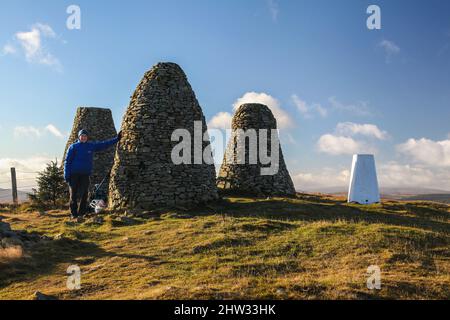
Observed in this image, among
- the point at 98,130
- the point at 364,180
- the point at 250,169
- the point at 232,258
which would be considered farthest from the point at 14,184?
the point at 232,258

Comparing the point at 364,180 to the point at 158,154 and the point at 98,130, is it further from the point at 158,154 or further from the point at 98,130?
the point at 98,130

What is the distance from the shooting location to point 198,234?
417 inches

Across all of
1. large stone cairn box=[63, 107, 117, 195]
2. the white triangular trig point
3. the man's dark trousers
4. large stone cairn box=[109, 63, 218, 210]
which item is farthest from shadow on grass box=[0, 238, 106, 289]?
the white triangular trig point

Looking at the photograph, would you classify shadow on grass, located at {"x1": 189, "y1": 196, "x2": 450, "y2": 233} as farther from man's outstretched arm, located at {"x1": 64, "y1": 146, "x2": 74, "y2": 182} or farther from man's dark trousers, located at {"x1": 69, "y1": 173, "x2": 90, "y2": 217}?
man's outstretched arm, located at {"x1": 64, "y1": 146, "x2": 74, "y2": 182}

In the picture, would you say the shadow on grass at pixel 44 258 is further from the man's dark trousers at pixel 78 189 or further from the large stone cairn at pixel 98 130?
the large stone cairn at pixel 98 130

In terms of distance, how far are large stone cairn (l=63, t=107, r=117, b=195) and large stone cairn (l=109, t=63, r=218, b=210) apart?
22.8 ft

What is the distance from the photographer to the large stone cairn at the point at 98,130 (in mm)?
21672

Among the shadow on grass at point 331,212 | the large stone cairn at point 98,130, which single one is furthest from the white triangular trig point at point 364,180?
the large stone cairn at point 98,130

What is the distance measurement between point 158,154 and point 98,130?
9.15m

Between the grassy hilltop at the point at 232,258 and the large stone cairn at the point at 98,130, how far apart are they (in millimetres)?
8222

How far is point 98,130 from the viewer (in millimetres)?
22125
